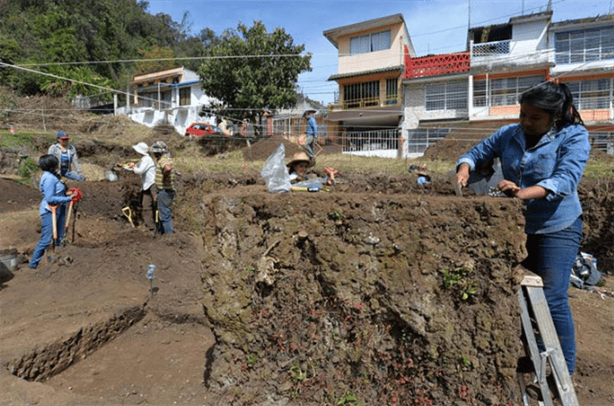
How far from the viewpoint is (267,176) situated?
293cm

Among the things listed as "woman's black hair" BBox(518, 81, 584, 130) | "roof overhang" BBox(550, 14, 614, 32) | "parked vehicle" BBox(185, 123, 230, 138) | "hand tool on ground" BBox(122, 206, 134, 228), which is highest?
"roof overhang" BBox(550, 14, 614, 32)

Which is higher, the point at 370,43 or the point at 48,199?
the point at 370,43

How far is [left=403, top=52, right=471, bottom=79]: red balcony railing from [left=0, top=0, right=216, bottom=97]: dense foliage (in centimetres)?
1279

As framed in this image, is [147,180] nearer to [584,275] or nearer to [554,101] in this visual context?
[554,101]

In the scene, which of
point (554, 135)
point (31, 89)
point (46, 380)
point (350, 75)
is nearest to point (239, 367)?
point (46, 380)

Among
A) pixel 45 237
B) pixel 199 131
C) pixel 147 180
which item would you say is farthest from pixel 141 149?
pixel 199 131

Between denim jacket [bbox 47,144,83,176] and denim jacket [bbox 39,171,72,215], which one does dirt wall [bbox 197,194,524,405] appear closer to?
denim jacket [bbox 39,171,72,215]

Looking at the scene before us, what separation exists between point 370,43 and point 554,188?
2418cm

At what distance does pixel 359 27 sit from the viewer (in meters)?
23.7

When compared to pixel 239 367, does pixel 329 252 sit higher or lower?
higher

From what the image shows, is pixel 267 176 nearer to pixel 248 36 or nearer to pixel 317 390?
pixel 317 390

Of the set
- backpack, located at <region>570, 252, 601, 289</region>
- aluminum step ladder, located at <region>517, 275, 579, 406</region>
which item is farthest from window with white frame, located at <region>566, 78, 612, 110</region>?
aluminum step ladder, located at <region>517, 275, 579, 406</region>

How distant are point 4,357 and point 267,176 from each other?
9.05 ft

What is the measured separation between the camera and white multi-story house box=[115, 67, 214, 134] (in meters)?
30.7
